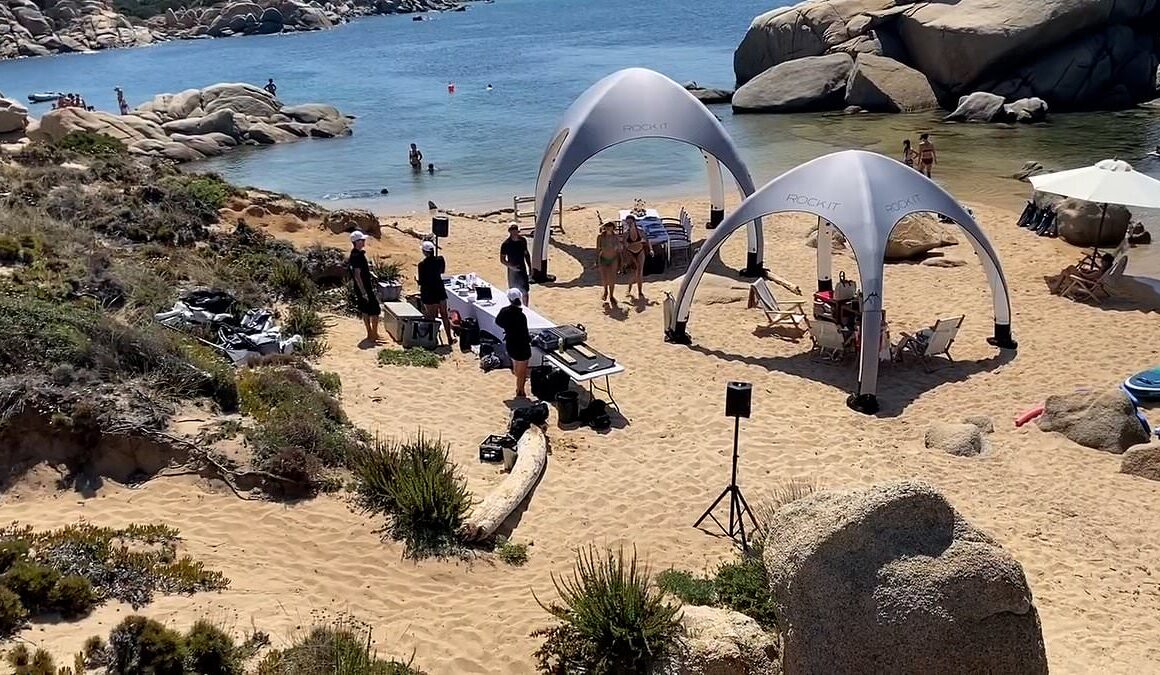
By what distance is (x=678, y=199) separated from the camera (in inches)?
1009

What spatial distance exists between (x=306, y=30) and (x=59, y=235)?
98.7m

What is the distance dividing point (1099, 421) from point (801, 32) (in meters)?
36.6

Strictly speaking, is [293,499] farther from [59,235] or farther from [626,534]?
[59,235]

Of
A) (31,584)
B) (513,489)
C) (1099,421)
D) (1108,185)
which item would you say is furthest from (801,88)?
(31,584)

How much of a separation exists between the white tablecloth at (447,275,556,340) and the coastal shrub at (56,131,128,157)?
40.5 ft

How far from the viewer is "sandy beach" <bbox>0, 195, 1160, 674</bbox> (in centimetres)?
682

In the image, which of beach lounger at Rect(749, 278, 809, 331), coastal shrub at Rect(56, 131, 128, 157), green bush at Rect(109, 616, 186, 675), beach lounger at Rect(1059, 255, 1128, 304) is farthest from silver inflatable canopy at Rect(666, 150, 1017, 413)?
coastal shrub at Rect(56, 131, 128, 157)

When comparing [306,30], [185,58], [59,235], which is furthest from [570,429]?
[306,30]

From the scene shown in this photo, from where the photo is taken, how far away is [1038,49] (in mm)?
35969

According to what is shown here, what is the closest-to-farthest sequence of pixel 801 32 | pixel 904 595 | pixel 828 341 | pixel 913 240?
pixel 904 595
pixel 828 341
pixel 913 240
pixel 801 32

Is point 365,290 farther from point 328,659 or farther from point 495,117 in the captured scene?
point 495,117

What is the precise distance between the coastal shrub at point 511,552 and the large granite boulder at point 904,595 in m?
2.72

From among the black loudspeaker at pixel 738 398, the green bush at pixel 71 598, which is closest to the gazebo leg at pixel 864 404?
the black loudspeaker at pixel 738 398

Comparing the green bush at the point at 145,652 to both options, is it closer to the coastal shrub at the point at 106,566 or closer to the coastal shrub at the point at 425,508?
the coastal shrub at the point at 106,566
